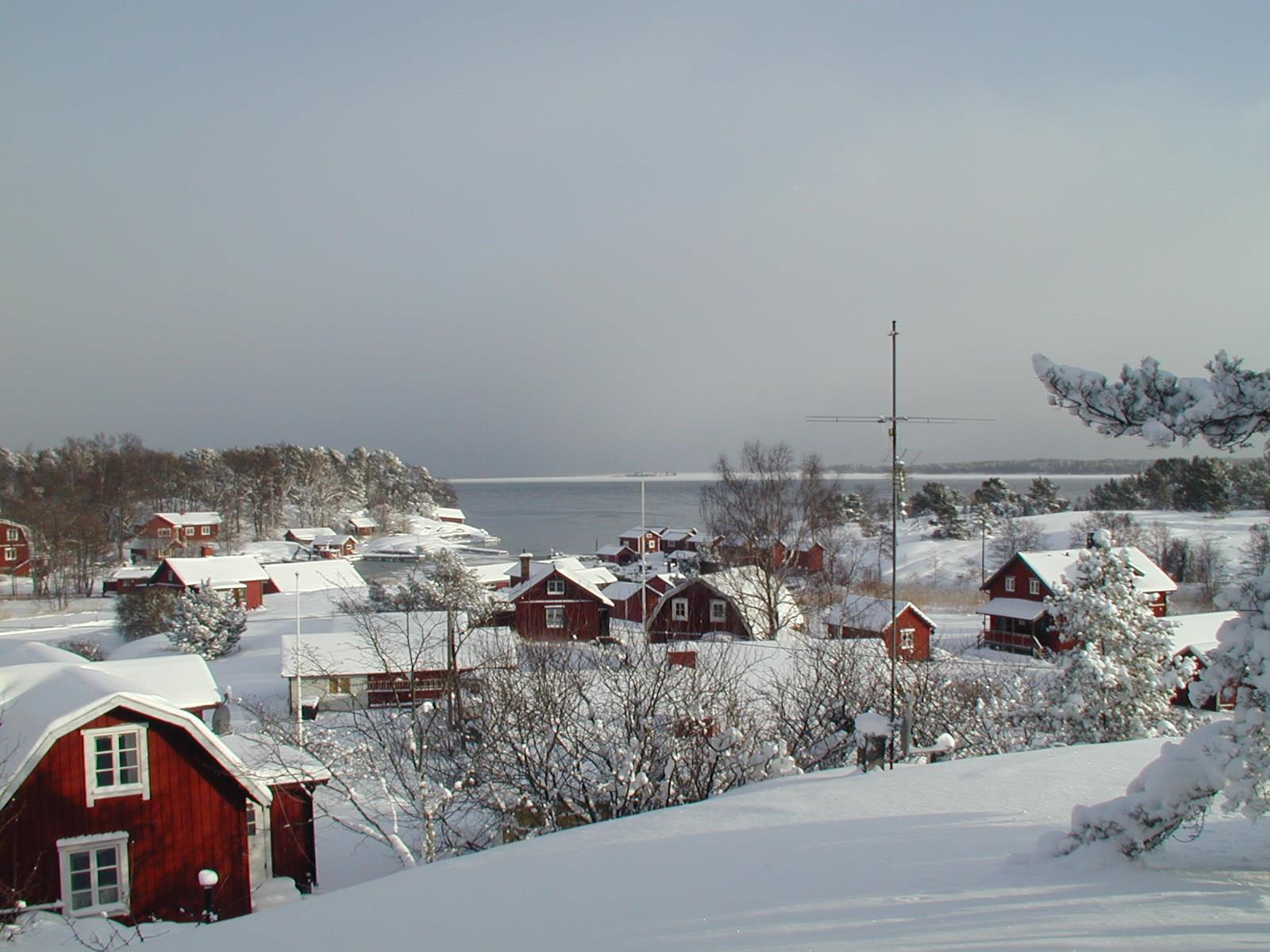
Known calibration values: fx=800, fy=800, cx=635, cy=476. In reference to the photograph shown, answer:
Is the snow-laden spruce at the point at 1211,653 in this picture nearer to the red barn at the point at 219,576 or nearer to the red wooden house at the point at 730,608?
the red wooden house at the point at 730,608

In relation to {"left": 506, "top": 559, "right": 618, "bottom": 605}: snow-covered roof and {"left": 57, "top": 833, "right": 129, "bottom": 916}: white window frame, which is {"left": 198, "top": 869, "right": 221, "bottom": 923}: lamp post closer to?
{"left": 57, "top": 833, "right": 129, "bottom": 916}: white window frame

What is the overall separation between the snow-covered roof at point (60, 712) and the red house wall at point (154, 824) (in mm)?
298

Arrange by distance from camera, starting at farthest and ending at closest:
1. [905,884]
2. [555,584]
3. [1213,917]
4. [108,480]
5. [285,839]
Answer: [108,480]
[555,584]
[285,839]
[905,884]
[1213,917]

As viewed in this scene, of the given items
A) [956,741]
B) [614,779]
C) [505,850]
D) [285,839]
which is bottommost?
[285,839]

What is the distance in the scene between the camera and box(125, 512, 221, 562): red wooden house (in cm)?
5897

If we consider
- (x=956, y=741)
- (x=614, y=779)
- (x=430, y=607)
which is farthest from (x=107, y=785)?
(x=430, y=607)

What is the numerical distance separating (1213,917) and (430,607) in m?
28.4

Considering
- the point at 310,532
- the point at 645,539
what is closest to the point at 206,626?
the point at 645,539

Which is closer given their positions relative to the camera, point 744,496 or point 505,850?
point 505,850

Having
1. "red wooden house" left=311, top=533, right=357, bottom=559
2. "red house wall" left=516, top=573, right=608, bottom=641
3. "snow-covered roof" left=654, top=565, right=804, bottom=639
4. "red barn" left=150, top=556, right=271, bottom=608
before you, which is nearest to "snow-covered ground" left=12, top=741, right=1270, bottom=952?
"snow-covered roof" left=654, top=565, right=804, bottom=639

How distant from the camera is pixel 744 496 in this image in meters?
31.2

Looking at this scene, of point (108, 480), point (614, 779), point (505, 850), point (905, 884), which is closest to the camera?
point (905, 884)

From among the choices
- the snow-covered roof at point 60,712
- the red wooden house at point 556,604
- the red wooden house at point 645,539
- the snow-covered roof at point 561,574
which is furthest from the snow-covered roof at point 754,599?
the red wooden house at point 645,539

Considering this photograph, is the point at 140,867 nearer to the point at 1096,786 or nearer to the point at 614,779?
Answer: the point at 614,779
